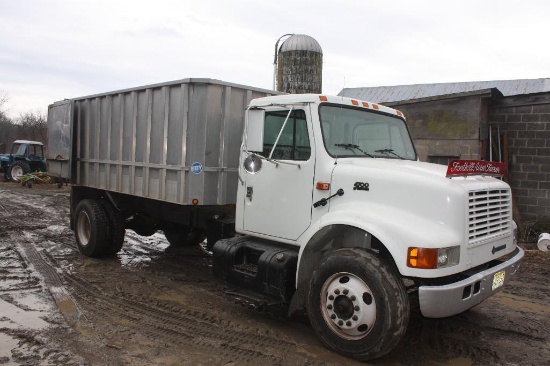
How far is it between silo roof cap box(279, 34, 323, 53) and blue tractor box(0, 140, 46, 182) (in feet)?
49.0

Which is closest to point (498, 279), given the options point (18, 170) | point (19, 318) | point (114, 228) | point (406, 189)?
point (406, 189)

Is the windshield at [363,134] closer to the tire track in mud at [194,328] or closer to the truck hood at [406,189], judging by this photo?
the truck hood at [406,189]

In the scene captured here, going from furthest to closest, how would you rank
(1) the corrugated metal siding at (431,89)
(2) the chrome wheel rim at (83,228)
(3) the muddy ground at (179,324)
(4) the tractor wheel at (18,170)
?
(4) the tractor wheel at (18,170)
(1) the corrugated metal siding at (431,89)
(2) the chrome wheel rim at (83,228)
(3) the muddy ground at (179,324)

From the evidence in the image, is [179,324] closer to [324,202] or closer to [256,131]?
[324,202]

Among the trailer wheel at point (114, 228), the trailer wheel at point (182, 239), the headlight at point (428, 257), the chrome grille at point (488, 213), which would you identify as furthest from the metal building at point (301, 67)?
the headlight at point (428, 257)

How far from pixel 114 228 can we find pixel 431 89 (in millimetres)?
18688

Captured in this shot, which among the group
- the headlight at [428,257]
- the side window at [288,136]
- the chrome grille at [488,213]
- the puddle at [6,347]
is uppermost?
the side window at [288,136]

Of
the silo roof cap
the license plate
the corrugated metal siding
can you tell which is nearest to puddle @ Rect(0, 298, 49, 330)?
the license plate

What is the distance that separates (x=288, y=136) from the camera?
4633 mm

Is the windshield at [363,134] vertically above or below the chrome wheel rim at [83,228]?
above

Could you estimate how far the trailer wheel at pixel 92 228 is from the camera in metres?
7.24

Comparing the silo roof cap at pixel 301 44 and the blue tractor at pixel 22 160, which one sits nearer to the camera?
the silo roof cap at pixel 301 44

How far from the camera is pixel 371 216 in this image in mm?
3875

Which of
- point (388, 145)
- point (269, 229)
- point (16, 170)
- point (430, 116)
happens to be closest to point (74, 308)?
point (269, 229)
